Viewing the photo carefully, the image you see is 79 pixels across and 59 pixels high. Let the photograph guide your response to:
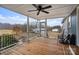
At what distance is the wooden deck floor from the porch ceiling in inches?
22.6

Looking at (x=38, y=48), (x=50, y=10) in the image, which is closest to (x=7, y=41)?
(x=38, y=48)

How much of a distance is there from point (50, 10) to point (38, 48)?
0.92m

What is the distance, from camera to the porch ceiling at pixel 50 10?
10.3 feet

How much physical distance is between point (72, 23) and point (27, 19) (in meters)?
1.05

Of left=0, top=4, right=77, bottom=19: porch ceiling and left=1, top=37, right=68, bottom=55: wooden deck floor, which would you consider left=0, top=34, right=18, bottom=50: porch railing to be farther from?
left=0, top=4, right=77, bottom=19: porch ceiling

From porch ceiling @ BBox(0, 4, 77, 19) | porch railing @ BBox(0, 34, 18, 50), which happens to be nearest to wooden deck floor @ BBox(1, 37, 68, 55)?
porch railing @ BBox(0, 34, 18, 50)

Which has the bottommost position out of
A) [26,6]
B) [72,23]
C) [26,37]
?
[26,37]

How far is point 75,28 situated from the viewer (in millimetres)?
3297

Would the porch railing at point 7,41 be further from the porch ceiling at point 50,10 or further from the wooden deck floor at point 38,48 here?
the porch ceiling at point 50,10

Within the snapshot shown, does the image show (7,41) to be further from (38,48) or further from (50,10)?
(50,10)

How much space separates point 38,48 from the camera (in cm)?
328

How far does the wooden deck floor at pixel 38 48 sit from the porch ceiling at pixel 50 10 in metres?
0.57
